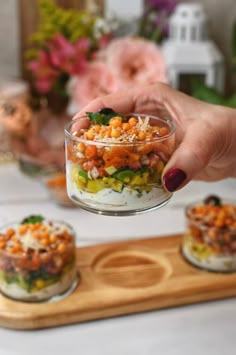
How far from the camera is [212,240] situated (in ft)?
3.45

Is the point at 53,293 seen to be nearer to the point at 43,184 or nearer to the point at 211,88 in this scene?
the point at 43,184

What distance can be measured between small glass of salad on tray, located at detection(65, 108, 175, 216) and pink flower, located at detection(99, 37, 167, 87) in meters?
0.68

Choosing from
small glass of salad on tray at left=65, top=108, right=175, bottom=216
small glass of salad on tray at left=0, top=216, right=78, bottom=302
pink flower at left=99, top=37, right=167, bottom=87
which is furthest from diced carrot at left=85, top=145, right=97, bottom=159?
pink flower at left=99, top=37, right=167, bottom=87

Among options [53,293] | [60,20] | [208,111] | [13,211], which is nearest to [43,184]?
[13,211]

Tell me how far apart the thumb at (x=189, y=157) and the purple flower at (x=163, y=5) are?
37.1 inches

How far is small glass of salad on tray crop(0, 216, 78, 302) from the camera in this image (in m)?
0.95

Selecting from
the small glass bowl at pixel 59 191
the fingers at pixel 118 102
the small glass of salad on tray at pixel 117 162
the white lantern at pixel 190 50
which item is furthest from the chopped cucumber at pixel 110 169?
the white lantern at pixel 190 50

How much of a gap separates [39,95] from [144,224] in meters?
0.63

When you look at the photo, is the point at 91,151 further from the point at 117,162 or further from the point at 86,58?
the point at 86,58

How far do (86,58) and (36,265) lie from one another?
2.25 feet

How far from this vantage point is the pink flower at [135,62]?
1.44 metres

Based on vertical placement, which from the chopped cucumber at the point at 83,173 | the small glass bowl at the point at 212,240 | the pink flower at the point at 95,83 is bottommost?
the small glass bowl at the point at 212,240

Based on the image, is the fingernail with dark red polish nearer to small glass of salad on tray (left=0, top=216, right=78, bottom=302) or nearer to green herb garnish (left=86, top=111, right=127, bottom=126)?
green herb garnish (left=86, top=111, right=127, bottom=126)

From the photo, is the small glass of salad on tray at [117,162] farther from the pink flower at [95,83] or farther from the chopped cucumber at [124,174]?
the pink flower at [95,83]
